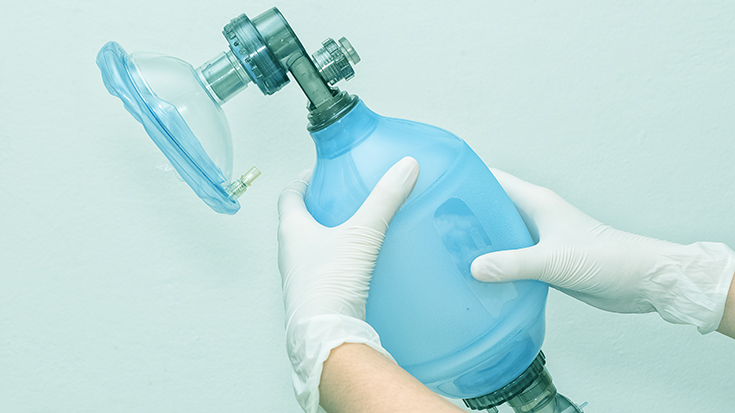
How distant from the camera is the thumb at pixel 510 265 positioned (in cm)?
71

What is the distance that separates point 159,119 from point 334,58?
26 centimetres

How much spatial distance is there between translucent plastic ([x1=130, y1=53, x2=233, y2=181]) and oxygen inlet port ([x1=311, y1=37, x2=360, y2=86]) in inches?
7.1

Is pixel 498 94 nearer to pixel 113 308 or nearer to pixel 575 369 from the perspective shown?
pixel 575 369

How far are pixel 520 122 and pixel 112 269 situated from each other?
0.90 m

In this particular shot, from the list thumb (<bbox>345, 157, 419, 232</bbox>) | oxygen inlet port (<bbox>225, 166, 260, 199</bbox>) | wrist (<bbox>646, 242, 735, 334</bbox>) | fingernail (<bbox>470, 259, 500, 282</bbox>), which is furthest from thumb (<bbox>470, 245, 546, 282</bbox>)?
oxygen inlet port (<bbox>225, 166, 260, 199</bbox>)

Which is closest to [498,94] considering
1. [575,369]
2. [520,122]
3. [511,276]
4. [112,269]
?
→ [520,122]

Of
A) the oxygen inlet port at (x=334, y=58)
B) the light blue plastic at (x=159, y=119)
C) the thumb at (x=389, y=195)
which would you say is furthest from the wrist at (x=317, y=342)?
the oxygen inlet port at (x=334, y=58)

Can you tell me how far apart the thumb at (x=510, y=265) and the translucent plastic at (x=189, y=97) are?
0.42 meters

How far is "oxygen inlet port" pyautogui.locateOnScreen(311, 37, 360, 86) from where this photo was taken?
76 cm

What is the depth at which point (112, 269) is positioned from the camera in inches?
41.8

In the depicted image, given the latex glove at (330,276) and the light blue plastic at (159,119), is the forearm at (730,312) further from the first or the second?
the light blue plastic at (159,119)

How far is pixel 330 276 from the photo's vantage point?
2.49ft

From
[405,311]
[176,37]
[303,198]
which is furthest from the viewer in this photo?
[176,37]

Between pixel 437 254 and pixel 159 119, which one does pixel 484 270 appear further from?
pixel 159 119
